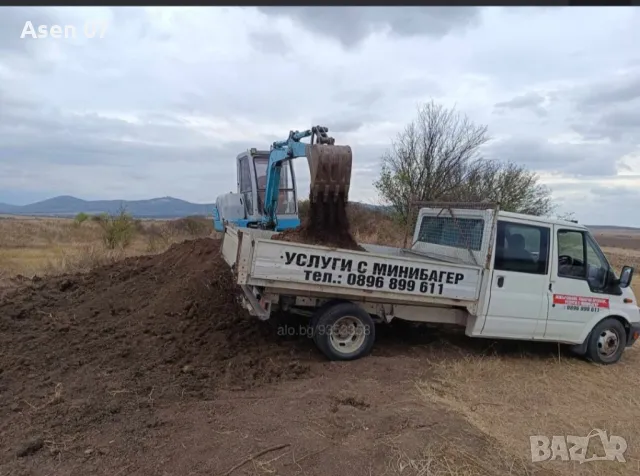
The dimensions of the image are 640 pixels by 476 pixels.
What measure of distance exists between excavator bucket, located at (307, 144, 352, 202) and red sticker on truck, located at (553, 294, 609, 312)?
3201mm

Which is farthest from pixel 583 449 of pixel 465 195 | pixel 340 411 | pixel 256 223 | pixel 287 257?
pixel 465 195

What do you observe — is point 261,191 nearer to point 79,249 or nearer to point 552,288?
point 552,288

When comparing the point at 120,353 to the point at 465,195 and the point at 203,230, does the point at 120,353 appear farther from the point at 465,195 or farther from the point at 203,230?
the point at 203,230

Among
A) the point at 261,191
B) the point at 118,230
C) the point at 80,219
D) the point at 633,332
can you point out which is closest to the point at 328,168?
the point at 633,332

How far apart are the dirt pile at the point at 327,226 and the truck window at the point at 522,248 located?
75.9 inches

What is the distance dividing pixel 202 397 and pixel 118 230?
14.8 metres

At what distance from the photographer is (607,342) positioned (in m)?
7.21

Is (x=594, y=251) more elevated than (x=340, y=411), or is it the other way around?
(x=594, y=251)

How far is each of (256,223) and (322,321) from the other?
243 inches

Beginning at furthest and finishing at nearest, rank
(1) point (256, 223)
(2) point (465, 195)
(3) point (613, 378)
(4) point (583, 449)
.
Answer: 1. (2) point (465, 195)
2. (1) point (256, 223)
3. (3) point (613, 378)
4. (4) point (583, 449)

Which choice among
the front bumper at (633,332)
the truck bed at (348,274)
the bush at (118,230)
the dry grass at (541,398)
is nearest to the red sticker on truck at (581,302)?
the front bumper at (633,332)

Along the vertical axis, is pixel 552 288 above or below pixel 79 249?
above

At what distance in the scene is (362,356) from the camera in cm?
642

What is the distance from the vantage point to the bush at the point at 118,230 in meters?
18.5
